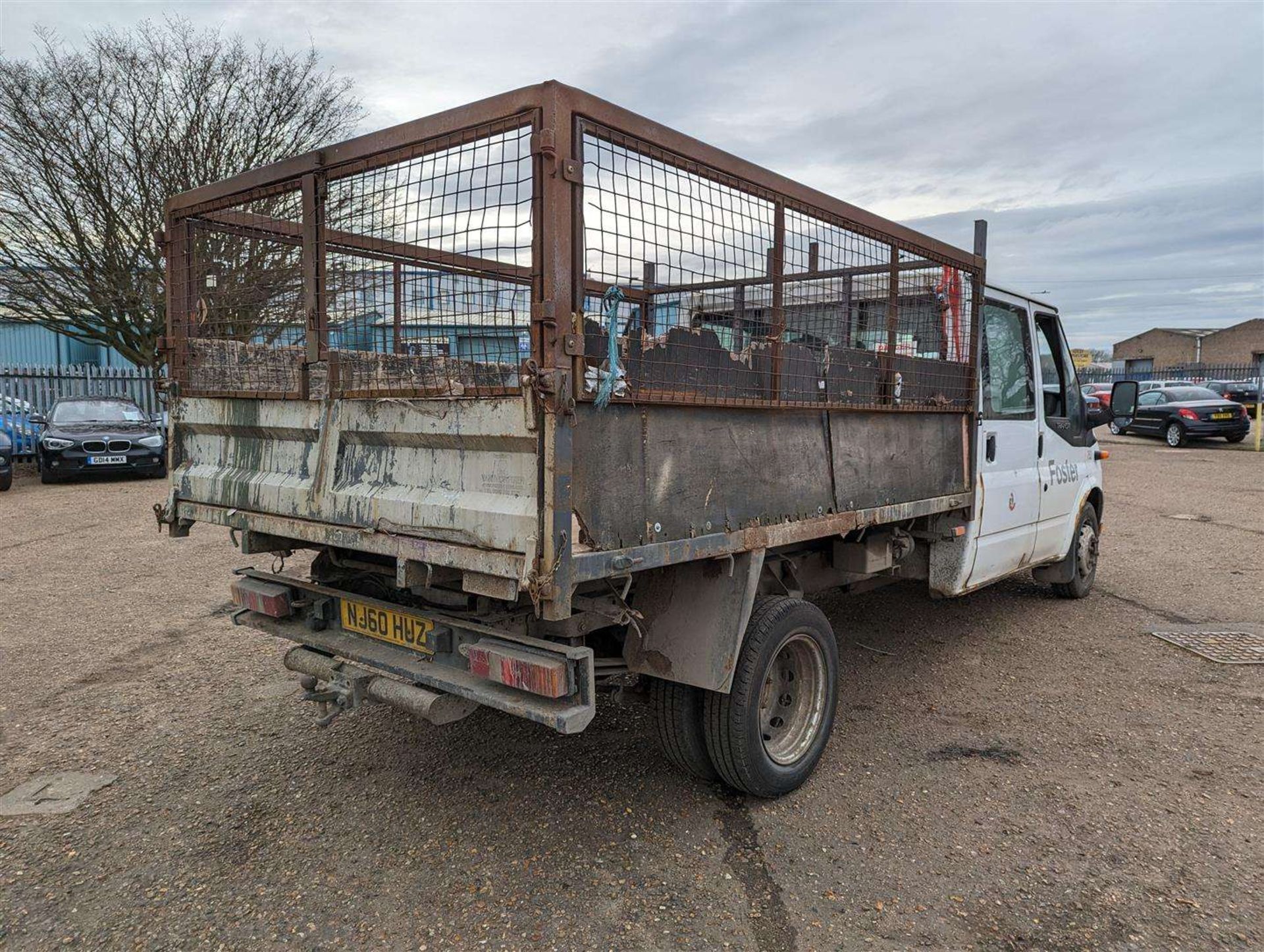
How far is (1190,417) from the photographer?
66.0 feet

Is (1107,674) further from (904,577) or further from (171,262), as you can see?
(171,262)

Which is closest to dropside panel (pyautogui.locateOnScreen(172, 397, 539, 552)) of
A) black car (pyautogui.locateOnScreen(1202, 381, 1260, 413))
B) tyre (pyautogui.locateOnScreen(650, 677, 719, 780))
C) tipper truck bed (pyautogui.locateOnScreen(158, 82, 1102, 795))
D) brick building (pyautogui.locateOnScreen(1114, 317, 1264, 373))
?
tipper truck bed (pyautogui.locateOnScreen(158, 82, 1102, 795))

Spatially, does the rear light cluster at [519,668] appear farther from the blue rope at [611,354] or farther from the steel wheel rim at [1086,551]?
the steel wheel rim at [1086,551]

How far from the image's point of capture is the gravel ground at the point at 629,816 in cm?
261

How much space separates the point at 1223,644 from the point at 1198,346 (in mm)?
58824

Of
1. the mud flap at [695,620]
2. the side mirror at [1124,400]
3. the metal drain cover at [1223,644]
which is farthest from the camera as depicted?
the side mirror at [1124,400]

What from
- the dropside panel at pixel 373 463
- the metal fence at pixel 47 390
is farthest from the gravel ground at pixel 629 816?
the metal fence at pixel 47 390

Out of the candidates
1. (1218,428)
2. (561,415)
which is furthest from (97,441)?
(1218,428)

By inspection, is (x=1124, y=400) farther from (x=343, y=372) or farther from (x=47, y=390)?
(x=47, y=390)

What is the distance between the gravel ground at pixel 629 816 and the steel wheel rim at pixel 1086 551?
1.06m

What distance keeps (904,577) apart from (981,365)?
1.27 meters

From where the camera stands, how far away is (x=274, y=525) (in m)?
3.20

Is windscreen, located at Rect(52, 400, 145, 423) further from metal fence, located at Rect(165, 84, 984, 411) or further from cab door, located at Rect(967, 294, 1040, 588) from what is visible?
cab door, located at Rect(967, 294, 1040, 588)

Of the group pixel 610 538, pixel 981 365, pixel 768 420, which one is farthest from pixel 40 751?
pixel 981 365
